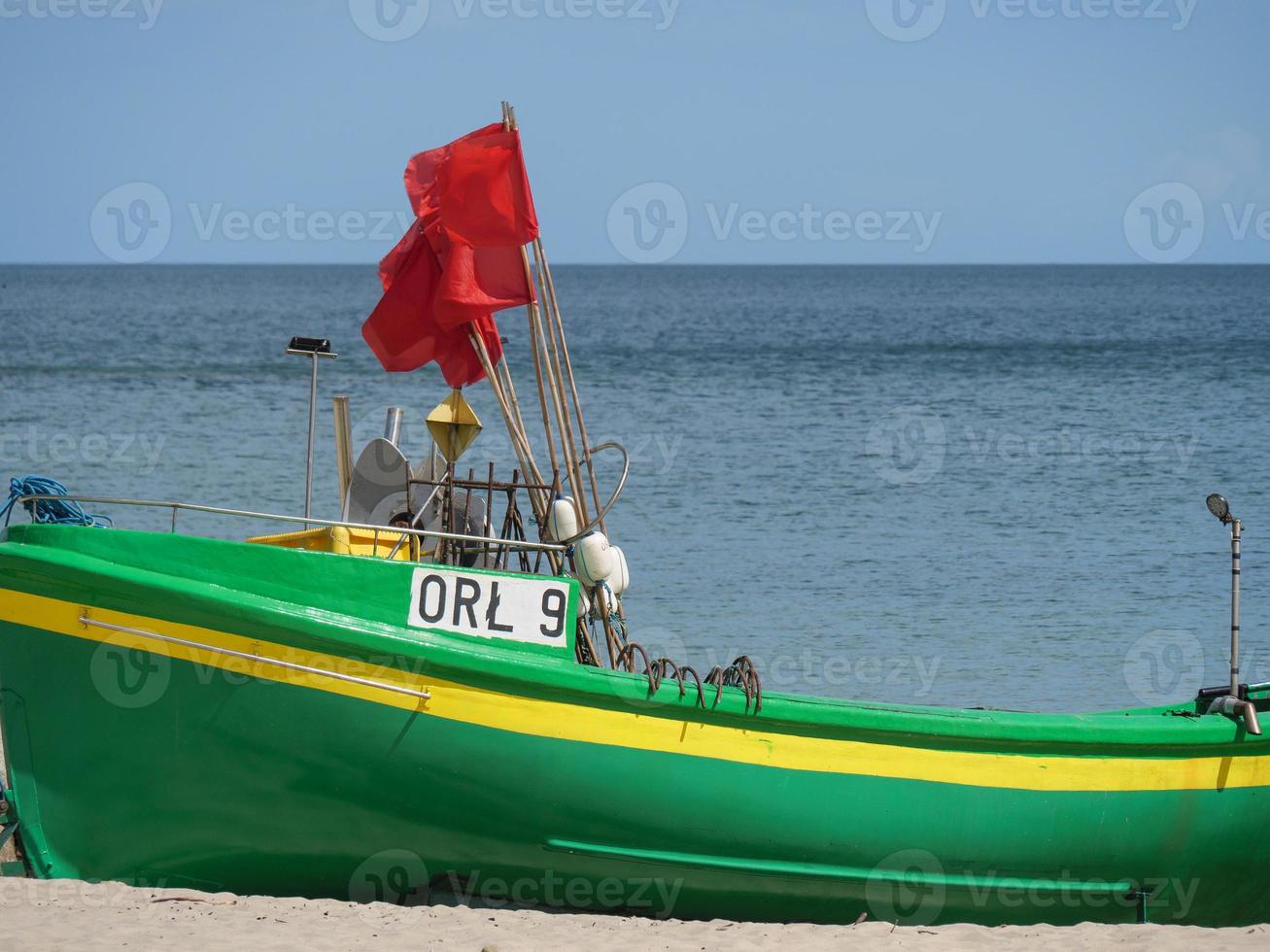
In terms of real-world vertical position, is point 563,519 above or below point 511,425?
below

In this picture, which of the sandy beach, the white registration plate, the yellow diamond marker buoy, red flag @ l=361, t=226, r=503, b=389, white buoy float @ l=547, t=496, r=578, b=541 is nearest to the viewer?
the sandy beach

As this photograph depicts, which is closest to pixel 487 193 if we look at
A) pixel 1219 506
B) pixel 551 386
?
pixel 551 386

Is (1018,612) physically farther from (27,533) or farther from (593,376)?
(593,376)

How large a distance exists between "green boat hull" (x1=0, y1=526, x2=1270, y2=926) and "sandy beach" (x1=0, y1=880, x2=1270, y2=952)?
0.41 feet

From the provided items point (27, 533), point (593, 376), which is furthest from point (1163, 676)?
point (593, 376)

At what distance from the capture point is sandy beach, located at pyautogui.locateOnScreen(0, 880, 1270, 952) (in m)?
6.85

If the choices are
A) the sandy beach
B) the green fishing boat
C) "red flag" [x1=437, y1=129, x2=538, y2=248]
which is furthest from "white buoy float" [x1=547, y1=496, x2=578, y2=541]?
the sandy beach

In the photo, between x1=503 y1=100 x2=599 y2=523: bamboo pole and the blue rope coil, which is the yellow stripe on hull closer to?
the blue rope coil

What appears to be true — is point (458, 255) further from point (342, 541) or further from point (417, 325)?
point (342, 541)

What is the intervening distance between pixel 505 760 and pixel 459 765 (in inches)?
8.2

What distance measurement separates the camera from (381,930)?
7.09 metres

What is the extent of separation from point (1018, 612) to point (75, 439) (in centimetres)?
1991

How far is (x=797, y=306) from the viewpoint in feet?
340

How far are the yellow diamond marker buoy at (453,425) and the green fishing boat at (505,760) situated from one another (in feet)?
2.27
